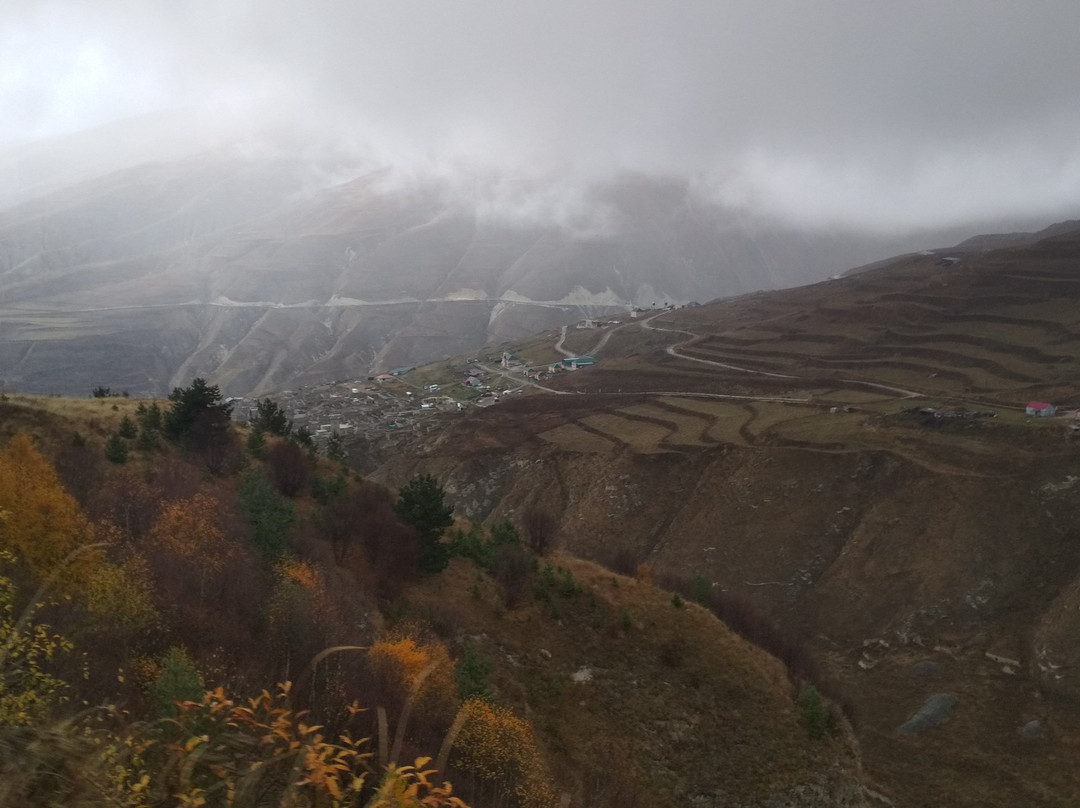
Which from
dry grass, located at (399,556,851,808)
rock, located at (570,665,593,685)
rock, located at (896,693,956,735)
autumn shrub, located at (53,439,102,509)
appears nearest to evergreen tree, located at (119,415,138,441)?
autumn shrub, located at (53,439,102,509)

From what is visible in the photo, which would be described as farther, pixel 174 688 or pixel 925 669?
pixel 925 669

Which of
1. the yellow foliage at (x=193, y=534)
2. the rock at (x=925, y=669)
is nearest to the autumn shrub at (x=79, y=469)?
the yellow foliage at (x=193, y=534)

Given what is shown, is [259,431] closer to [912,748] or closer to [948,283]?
[912,748]

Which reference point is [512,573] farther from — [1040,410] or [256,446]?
[1040,410]

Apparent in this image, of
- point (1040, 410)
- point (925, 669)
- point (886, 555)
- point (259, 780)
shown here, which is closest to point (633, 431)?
point (886, 555)

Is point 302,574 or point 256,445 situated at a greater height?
point 256,445

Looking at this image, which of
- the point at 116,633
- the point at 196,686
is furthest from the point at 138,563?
the point at 196,686
